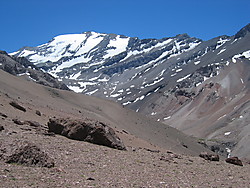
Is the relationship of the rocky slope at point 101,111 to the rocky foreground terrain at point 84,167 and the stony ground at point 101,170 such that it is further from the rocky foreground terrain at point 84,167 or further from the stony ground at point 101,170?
the stony ground at point 101,170

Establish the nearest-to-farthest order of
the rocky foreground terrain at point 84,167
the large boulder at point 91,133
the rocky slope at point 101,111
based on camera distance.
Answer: the rocky foreground terrain at point 84,167 < the large boulder at point 91,133 < the rocky slope at point 101,111

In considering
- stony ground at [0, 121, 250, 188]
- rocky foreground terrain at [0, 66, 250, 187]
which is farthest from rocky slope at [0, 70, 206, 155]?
stony ground at [0, 121, 250, 188]

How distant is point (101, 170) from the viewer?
15023 mm

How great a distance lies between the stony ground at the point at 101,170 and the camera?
12367 mm

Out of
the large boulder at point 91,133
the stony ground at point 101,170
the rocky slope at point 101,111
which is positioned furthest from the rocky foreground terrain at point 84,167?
the rocky slope at point 101,111

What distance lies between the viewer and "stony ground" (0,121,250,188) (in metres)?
12.4

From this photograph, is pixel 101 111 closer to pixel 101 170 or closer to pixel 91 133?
pixel 91 133

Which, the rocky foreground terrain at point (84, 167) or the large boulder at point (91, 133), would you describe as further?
the large boulder at point (91, 133)

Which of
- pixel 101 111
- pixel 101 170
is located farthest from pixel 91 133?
pixel 101 111

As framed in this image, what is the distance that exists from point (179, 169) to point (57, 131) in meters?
9.25

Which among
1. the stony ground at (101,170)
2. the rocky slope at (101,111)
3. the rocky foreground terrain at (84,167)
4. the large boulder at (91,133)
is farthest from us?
the rocky slope at (101,111)

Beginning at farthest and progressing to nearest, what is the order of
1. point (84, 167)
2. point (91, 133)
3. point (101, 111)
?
point (101, 111)
point (91, 133)
point (84, 167)

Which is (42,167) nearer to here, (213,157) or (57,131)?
(57,131)

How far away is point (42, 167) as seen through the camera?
13.7 metres
